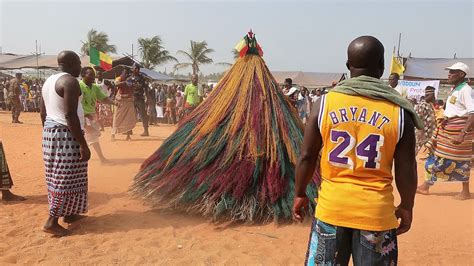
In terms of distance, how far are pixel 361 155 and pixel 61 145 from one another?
2870mm

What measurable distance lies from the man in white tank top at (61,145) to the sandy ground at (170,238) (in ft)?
0.95

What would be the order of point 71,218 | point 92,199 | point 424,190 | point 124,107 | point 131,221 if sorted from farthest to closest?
point 124,107 → point 424,190 → point 92,199 → point 131,221 → point 71,218

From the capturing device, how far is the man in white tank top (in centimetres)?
363

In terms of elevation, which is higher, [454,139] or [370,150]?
[370,150]

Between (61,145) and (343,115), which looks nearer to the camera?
(343,115)

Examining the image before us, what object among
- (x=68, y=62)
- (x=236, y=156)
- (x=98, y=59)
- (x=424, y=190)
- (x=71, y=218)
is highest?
(x=98, y=59)

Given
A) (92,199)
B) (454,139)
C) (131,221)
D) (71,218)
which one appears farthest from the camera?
(454,139)

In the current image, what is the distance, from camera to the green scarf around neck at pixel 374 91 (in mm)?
1894

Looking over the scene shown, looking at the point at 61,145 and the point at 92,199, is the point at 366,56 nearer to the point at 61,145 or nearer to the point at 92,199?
the point at 61,145

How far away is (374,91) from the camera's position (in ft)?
6.24

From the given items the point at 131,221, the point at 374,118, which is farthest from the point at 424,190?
the point at 374,118

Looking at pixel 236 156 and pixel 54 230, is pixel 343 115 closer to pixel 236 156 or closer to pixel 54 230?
pixel 236 156

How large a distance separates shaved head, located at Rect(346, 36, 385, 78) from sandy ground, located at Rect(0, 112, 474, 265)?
6.14ft

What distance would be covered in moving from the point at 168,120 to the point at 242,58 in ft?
40.1
